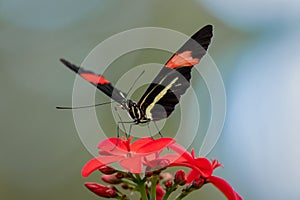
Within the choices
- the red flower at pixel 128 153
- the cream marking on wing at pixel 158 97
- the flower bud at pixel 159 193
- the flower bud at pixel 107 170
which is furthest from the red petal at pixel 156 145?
the cream marking on wing at pixel 158 97

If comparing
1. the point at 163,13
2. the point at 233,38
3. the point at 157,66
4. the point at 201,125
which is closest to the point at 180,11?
the point at 163,13

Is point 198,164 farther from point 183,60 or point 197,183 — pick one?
point 183,60

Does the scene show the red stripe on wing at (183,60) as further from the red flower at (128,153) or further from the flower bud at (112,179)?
the flower bud at (112,179)

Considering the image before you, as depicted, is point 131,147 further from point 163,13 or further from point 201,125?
point 163,13

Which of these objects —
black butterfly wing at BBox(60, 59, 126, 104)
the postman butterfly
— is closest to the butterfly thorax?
the postman butterfly

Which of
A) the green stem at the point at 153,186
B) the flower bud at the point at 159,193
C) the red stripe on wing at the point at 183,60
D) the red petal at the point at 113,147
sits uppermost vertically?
the red stripe on wing at the point at 183,60

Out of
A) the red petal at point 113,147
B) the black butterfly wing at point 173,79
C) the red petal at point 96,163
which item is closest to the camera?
the red petal at point 96,163

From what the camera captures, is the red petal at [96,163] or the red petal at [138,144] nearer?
the red petal at [96,163]
